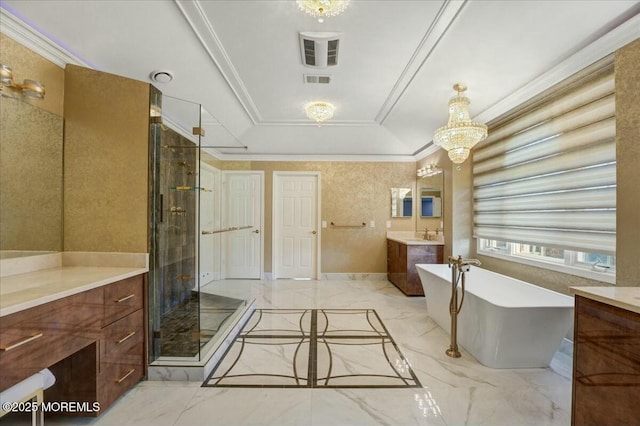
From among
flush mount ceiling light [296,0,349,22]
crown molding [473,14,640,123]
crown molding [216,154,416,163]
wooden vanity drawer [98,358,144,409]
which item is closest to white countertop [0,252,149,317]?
wooden vanity drawer [98,358,144,409]

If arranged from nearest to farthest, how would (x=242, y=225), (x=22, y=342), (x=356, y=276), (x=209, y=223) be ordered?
(x=22, y=342), (x=209, y=223), (x=242, y=225), (x=356, y=276)

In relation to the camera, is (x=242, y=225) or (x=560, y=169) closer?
(x=560, y=169)

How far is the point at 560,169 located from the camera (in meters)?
2.43

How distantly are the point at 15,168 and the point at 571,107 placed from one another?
4.22 m

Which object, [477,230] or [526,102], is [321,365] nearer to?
[477,230]

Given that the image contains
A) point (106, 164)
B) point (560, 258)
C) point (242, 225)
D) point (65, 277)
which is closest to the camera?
point (65, 277)

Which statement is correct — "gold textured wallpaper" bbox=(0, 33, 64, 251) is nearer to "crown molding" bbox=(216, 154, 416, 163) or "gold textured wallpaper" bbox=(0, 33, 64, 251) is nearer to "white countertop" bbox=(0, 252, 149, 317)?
"white countertop" bbox=(0, 252, 149, 317)

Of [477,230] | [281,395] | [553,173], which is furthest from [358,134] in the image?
[281,395]

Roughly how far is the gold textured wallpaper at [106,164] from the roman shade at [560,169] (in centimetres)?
338

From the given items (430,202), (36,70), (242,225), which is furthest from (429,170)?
(36,70)

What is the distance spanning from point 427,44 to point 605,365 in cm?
241

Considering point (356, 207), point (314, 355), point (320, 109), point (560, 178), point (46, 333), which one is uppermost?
point (320, 109)

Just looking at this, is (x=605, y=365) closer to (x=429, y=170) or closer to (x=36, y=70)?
(x=429, y=170)

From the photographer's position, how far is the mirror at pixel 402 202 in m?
5.24
